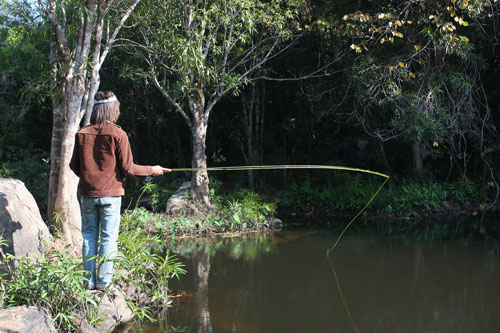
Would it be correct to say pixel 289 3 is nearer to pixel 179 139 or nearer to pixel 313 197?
pixel 313 197

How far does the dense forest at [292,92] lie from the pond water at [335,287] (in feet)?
5.54

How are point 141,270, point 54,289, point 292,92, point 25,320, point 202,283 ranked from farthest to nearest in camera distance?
point 292,92 < point 202,283 < point 141,270 < point 54,289 < point 25,320

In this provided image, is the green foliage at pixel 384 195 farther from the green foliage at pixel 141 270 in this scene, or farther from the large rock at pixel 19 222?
the large rock at pixel 19 222

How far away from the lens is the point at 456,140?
31.8ft

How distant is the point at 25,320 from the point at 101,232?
0.77 metres

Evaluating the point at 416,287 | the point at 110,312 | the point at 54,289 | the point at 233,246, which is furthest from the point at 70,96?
the point at 416,287

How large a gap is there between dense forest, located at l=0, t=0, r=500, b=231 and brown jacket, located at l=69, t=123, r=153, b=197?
145 centimetres

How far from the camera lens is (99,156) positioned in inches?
140

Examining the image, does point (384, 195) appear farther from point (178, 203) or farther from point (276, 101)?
point (178, 203)

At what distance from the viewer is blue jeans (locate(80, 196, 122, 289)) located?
3604 mm

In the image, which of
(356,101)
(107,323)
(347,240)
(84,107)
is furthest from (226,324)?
(356,101)

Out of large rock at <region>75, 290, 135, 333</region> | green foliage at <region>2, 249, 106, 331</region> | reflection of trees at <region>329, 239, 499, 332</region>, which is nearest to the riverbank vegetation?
large rock at <region>75, 290, 135, 333</region>

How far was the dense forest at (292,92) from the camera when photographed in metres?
7.14

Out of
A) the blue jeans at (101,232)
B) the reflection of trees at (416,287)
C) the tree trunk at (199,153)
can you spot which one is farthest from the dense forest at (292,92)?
the reflection of trees at (416,287)
